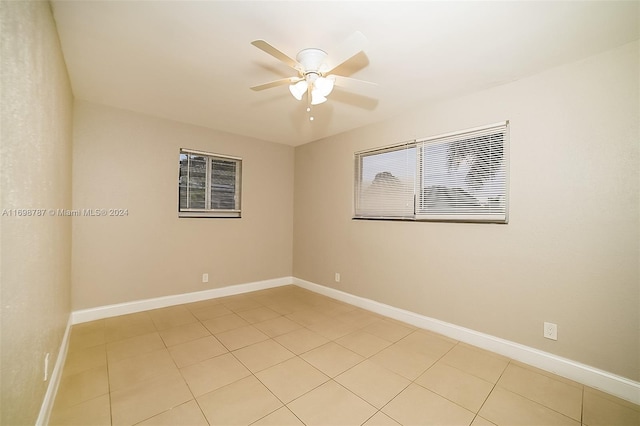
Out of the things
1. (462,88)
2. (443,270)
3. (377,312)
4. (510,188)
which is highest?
(462,88)

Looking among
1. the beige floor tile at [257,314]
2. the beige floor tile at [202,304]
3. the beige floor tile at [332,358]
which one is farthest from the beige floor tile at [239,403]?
the beige floor tile at [202,304]

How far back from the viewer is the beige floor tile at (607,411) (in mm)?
1714

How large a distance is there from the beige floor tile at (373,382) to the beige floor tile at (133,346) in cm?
181

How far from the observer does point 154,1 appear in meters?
1.60

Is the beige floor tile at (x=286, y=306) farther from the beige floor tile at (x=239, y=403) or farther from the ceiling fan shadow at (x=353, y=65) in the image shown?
the ceiling fan shadow at (x=353, y=65)

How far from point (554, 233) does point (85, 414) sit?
3.69 m

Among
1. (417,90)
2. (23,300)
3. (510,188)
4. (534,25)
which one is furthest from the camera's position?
(417,90)

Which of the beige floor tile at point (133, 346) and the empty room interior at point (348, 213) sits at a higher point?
the empty room interior at point (348, 213)

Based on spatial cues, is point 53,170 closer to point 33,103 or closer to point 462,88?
point 33,103

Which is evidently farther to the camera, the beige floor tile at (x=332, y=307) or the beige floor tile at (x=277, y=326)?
the beige floor tile at (x=332, y=307)

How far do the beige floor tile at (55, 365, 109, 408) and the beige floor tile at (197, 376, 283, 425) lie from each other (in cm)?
77

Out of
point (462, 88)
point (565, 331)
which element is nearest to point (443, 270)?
point (565, 331)

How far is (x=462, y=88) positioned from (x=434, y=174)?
898mm
